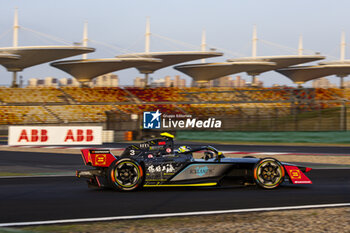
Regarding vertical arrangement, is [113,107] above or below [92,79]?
below

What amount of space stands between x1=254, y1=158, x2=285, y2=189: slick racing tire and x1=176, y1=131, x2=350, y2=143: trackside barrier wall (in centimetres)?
2199

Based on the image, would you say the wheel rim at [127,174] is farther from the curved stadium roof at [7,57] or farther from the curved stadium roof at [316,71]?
the curved stadium roof at [316,71]

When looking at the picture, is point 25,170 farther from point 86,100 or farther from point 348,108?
point 86,100

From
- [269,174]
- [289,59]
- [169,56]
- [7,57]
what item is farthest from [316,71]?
[269,174]

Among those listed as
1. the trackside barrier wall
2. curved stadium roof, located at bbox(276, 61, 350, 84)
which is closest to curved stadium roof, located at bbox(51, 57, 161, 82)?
curved stadium roof, located at bbox(276, 61, 350, 84)

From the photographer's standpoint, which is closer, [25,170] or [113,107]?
[25,170]

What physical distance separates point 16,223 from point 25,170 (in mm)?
8472

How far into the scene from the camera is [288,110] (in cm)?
3347

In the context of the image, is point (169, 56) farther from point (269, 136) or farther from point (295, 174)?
point (295, 174)

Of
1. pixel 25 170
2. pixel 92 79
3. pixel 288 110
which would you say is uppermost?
pixel 92 79

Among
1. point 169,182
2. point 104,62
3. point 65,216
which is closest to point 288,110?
point 169,182

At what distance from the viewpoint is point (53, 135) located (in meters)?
26.6

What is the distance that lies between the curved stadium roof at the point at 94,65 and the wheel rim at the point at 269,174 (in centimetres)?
5718

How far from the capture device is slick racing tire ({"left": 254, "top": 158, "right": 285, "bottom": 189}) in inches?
378
